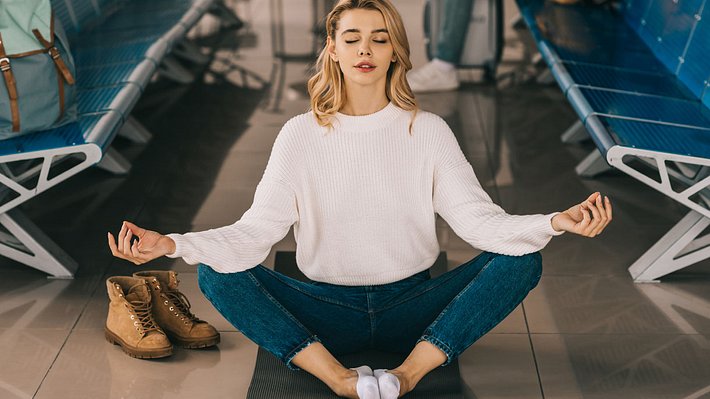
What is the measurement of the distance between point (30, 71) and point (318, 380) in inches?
58.0

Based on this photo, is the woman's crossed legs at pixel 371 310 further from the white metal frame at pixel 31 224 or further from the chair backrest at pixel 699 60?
the chair backrest at pixel 699 60

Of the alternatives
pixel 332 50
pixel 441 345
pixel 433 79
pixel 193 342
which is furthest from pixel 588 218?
pixel 433 79

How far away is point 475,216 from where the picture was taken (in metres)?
2.53

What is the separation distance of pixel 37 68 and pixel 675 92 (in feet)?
8.09

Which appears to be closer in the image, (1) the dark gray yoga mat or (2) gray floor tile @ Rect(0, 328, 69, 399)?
(1) the dark gray yoga mat

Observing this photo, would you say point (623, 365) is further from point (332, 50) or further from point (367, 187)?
point (332, 50)

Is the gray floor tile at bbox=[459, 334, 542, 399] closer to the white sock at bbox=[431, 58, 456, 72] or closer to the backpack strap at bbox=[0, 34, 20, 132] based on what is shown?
the backpack strap at bbox=[0, 34, 20, 132]

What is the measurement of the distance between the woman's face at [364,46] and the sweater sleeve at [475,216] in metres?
0.26

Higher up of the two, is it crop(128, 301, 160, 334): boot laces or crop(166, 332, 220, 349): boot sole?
crop(128, 301, 160, 334): boot laces

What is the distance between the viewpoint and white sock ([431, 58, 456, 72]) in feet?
Answer: 18.1

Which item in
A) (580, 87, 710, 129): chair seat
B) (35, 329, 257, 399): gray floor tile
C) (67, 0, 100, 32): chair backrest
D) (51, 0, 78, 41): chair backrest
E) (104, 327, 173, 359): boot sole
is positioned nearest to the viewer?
(35, 329, 257, 399): gray floor tile

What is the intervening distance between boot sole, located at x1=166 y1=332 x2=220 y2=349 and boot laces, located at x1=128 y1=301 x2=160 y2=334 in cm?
8

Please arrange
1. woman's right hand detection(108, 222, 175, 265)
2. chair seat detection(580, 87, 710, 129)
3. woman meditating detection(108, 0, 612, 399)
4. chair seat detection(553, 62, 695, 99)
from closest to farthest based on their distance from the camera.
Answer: woman's right hand detection(108, 222, 175, 265)
woman meditating detection(108, 0, 612, 399)
chair seat detection(580, 87, 710, 129)
chair seat detection(553, 62, 695, 99)

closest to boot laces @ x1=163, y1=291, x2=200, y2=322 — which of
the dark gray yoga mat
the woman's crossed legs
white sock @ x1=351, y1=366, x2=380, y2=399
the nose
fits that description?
the dark gray yoga mat
